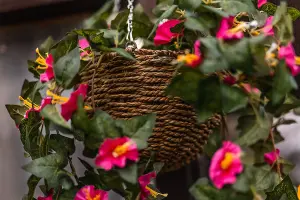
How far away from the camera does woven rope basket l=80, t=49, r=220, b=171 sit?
0.75 metres

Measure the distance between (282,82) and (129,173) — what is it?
0.23m

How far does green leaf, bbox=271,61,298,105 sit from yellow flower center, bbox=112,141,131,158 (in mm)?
202

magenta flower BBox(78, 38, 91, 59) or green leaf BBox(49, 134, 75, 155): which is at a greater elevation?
magenta flower BBox(78, 38, 91, 59)

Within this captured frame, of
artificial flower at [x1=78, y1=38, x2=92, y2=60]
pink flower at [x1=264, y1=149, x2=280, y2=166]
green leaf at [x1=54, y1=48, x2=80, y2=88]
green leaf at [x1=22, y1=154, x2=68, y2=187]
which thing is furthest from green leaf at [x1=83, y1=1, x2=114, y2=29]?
pink flower at [x1=264, y1=149, x2=280, y2=166]

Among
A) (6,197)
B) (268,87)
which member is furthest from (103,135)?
(6,197)

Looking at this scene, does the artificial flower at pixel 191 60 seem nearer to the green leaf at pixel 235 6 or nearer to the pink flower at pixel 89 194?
the green leaf at pixel 235 6

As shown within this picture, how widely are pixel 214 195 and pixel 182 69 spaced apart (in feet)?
0.56

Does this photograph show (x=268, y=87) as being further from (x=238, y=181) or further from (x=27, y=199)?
(x=27, y=199)

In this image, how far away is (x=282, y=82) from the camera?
595mm

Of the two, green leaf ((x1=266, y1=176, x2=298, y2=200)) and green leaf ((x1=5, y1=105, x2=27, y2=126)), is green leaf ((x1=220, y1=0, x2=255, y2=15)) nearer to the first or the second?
green leaf ((x1=266, y1=176, x2=298, y2=200))

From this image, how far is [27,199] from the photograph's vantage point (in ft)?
2.72

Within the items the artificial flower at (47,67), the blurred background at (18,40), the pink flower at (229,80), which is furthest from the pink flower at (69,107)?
the blurred background at (18,40)

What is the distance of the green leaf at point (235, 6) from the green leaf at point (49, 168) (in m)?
0.34

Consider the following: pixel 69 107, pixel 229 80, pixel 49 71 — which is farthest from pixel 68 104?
pixel 229 80
